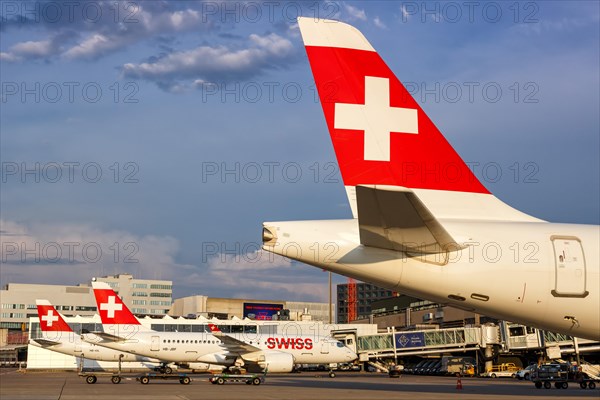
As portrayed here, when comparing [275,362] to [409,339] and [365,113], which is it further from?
[365,113]

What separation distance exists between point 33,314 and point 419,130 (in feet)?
483

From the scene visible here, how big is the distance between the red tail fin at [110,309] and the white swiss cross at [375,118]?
41.8 meters

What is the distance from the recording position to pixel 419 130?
1452 cm

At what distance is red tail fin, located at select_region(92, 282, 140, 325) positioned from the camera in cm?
5244

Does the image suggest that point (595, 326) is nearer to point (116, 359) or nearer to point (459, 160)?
point (459, 160)

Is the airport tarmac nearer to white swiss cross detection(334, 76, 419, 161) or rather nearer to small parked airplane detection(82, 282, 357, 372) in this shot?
small parked airplane detection(82, 282, 357, 372)

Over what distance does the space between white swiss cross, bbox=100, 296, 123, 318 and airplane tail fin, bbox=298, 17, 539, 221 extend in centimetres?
4221

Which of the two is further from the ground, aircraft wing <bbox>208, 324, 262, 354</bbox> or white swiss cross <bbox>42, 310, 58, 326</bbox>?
white swiss cross <bbox>42, 310, 58, 326</bbox>

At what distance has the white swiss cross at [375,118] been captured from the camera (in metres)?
13.7

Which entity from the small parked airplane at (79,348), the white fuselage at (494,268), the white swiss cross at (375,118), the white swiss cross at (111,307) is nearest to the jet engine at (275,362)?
the small parked airplane at (79,348)

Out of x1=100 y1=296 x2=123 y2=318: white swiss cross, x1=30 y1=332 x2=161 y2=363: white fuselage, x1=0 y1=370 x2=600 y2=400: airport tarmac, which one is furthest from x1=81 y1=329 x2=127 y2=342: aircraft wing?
x1=0 y1=370 x2=600 y2=400: airport tarmac

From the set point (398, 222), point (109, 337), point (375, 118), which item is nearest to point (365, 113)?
point (375, 118)

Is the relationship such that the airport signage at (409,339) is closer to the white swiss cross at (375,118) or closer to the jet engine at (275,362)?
the jet engine at (275,362)

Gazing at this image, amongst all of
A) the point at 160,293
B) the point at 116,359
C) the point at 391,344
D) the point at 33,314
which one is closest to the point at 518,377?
the point at 391,344
